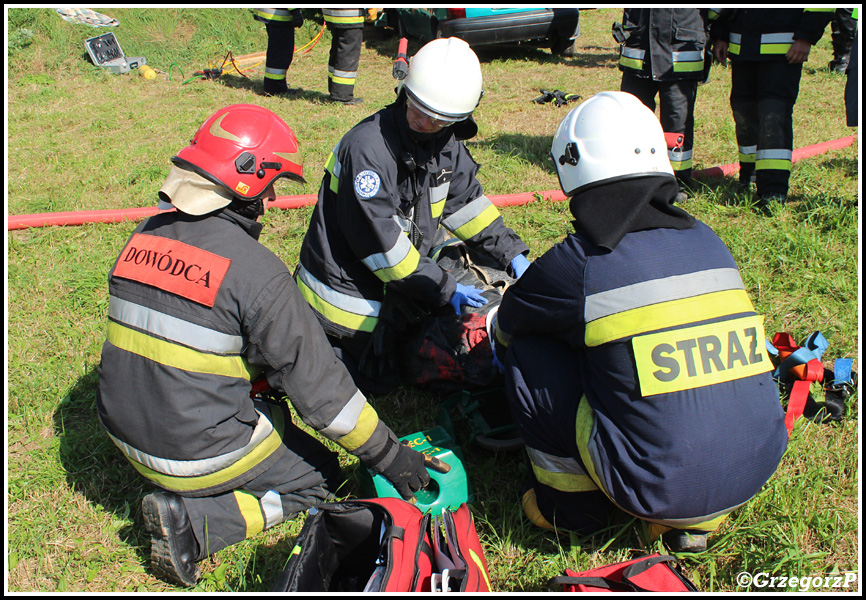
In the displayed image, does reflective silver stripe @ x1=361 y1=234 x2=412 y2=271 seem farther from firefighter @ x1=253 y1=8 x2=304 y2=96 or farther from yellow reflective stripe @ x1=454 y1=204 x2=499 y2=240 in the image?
firefighter @ x1=253 y1=8 x2=304 y2=96

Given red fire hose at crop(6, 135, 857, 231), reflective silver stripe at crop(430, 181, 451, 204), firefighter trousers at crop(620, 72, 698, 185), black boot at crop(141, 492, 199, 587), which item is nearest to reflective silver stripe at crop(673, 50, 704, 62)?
firefighter trousers at crop(620, 72, 698, 185)

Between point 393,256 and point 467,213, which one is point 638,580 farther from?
point 467,213

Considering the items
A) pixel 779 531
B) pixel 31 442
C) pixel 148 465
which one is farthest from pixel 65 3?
pixel 779 531

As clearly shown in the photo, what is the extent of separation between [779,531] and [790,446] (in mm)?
509

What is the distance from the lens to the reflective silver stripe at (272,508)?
2542mm

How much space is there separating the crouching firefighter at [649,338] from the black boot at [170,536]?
59.6 inches

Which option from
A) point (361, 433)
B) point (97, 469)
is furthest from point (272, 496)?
point (97, 469)

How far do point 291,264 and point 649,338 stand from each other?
10.4 feet

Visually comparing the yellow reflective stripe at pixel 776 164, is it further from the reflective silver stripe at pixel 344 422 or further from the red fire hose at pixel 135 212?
the reflective silver stripe at pixel 344 422

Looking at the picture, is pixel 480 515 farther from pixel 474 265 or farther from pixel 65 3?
pixel 65 3

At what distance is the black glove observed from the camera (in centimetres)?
240

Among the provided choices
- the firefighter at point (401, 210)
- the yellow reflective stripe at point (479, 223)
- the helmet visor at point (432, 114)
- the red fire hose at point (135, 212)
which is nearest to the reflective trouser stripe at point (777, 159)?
the red fire hose at point (135, 212)

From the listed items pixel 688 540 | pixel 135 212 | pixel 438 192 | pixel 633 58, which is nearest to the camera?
pixel 688 540

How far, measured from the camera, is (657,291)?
195 centimetres
